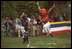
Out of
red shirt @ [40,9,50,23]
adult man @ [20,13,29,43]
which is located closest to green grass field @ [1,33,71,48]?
adult man @ [20,13,29,43]

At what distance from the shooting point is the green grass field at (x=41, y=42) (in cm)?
901

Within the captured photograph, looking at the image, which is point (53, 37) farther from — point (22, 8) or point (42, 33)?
point (22, 8)

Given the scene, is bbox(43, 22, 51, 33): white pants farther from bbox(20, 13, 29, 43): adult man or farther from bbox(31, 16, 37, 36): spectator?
bbox(20, 13, 29, 43): adult man

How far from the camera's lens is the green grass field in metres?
9.01

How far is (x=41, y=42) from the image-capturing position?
905 centimetres

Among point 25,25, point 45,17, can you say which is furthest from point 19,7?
point 45,17

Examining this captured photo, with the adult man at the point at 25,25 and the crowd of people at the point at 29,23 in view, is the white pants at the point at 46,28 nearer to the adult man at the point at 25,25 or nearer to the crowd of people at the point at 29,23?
the crowd of people at the point at 29,23

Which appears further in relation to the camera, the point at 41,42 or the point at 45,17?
the point at 45,17

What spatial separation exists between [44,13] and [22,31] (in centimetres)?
78

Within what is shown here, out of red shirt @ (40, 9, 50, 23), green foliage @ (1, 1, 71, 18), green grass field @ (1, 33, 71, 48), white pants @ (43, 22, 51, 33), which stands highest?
green foliage @ (1, 1, 71, 18)

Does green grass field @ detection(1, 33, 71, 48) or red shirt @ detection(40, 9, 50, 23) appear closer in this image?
green grass field @ detection(1, 33, 71, 48)

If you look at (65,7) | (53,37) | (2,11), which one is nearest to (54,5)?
(65,7)

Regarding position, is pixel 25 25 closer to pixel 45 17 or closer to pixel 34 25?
pixel 34 25

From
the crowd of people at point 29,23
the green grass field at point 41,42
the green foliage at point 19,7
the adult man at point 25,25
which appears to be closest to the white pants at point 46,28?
the crowd of people at point 29,23
